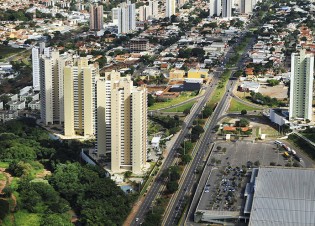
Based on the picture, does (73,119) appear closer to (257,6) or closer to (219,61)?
(219,61)

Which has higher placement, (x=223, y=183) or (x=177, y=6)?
(x=177, y=6)

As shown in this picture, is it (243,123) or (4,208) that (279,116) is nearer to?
(243,123)

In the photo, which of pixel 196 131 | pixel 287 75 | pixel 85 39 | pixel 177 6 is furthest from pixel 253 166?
pixel 177 6

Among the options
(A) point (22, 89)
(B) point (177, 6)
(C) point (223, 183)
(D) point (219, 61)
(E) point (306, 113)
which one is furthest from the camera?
(B) point (177, 6)

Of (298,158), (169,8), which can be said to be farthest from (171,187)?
(169,8)

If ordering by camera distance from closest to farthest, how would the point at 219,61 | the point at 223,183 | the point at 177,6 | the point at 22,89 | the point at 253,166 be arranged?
the point at 223,183 < the point at 253,166 < the point at 22,89 < the point at 219,61 < the point at 177,6
